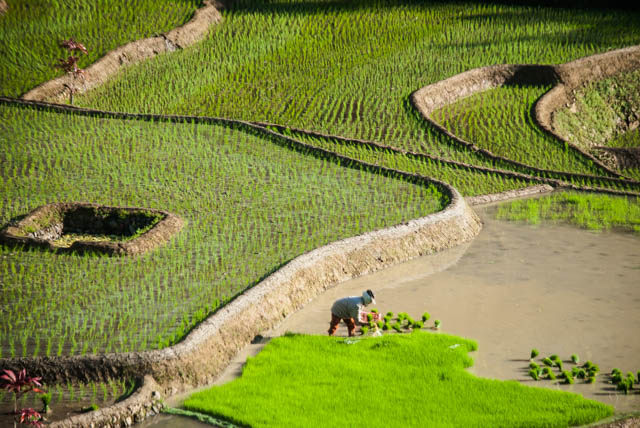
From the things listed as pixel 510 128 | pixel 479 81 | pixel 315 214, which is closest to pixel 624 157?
pixel 510 128

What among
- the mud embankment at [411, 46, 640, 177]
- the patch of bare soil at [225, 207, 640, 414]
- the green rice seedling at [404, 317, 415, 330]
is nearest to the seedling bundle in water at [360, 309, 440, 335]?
the green rice seedling at [404, 317, 415, 330]

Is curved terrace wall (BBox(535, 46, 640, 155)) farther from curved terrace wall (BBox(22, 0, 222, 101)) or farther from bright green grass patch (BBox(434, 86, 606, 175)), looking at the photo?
curved terrace wall (BBox(22, 0, 222, 101))

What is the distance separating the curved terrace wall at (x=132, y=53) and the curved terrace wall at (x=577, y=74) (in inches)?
345

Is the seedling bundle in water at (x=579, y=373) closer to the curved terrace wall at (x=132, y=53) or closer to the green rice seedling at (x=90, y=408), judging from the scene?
the green rice seedling at (x=90, y=408)

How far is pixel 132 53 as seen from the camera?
20.5 metres

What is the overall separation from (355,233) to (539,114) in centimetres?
822

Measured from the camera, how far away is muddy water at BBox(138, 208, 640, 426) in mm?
8750

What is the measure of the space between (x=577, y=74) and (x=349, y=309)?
13.7 m

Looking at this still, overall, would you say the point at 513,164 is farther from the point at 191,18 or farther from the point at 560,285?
the point at 191,18

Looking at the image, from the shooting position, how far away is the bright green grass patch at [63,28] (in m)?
19.4

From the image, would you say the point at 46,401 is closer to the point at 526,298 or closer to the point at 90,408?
the point at 90,408

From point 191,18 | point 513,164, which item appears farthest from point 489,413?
point 191,18

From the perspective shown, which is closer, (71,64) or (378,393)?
(378,393)

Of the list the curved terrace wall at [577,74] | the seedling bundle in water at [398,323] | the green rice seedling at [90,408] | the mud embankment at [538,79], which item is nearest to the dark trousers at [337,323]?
the seedling bundle in water at [398,323]
